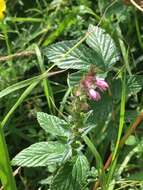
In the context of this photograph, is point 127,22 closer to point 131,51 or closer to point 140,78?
point 131,51

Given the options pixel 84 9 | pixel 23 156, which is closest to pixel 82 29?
pixel 84 9

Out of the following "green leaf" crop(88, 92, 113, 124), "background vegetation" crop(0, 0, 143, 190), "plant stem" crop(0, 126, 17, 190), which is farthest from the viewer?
"background vegetation" crop(0, 0, 143, 190)

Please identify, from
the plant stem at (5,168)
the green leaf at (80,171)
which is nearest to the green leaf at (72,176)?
the green leaf at (80,171)

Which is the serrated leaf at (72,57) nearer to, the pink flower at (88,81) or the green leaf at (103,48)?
the green leaf at (103,48)

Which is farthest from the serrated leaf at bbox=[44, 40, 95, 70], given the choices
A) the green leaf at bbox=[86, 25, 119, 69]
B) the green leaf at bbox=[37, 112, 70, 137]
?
the green leaf at bbox=[37, 112, 70, 137]

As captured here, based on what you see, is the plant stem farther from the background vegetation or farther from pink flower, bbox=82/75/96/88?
the background vegetation
